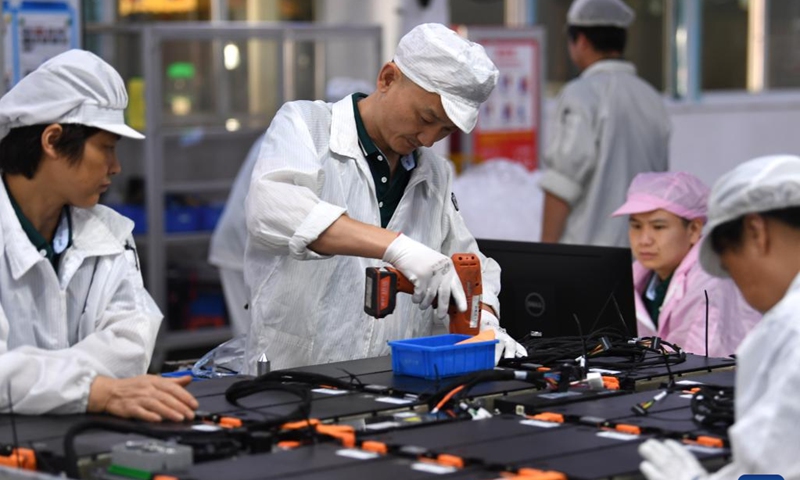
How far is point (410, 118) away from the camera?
9.89 feet

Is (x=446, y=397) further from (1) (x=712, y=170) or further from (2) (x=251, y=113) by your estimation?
(1) (x=712, y=170)

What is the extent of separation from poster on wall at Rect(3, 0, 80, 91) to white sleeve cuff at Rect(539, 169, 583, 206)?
→ 178 centimetres

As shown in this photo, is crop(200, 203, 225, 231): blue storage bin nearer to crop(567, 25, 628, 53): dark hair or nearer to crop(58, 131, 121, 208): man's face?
crop(567, 25, 628, 53): dark hair

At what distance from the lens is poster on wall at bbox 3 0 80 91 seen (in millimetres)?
4418

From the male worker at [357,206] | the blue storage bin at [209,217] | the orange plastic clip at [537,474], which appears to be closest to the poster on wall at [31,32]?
the male worker at [357,206]

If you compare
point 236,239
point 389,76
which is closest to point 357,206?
point 389,76

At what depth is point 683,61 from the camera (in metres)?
9.68

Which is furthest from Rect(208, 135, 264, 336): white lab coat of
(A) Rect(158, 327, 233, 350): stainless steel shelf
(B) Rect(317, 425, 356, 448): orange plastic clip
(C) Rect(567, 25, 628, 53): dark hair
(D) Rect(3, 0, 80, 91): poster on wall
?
(B) Rect(317, 425, 356, 448): orange plastic clip

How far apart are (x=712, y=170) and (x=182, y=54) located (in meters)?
4.43

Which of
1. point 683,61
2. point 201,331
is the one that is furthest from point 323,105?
point 683,61

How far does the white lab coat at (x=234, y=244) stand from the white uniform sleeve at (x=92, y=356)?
126 inches

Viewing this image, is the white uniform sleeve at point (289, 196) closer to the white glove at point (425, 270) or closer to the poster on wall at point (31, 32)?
the white glove at point (425, 270)

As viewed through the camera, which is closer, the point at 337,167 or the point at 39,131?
the point at 39,131

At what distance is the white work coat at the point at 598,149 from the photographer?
15.6 feet
